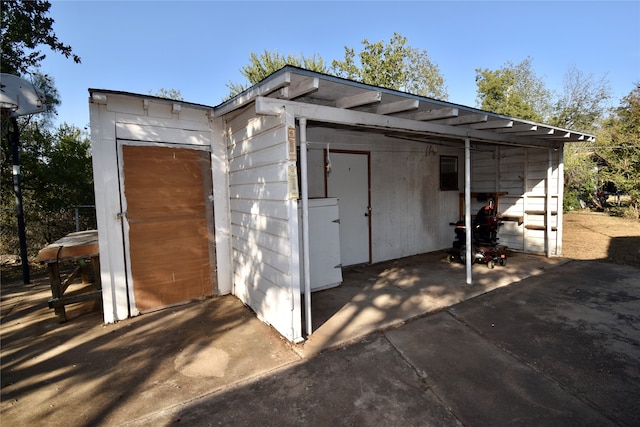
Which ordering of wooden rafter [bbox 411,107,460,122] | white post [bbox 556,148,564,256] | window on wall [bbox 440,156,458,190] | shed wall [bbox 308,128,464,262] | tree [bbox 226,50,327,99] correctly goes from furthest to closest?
1. tree [bbox 226,50,327,99]
2. window on wall [bbox 440,156,458,190]
3. white post [bbox 556,148,564,256]
4. shed wall [bbox 308,128,464,262]
5. wooden rafter [bbox 411,107,460,122]

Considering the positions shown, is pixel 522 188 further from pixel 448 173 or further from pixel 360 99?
pixel 360 99

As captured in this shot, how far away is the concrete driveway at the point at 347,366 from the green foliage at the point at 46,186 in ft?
10.8

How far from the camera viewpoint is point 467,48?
9.24 metres

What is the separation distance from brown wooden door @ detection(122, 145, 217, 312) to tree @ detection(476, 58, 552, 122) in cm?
1670

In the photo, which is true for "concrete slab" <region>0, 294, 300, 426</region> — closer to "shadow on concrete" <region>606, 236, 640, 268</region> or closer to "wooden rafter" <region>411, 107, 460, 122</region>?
"wooden rafter" <region>411, 107, 460, 122</region>

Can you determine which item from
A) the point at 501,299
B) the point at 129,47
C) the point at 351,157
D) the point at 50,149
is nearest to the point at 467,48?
the point at 351,157

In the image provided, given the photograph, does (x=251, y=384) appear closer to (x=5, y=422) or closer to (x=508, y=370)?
(x=5, y=422)

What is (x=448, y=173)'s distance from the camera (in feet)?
23.2

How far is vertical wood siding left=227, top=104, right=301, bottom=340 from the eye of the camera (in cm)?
291

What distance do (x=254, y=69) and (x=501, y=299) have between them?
603 inches

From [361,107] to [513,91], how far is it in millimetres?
18838

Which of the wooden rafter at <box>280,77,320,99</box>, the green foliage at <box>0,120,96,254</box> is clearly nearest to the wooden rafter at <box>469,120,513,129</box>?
the wooden rafter at <box>280,77,320,99</box>

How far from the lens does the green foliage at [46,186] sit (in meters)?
6.29

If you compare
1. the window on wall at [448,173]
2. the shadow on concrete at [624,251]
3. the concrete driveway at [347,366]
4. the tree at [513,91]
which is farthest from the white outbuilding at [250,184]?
the tree at [513,91]
